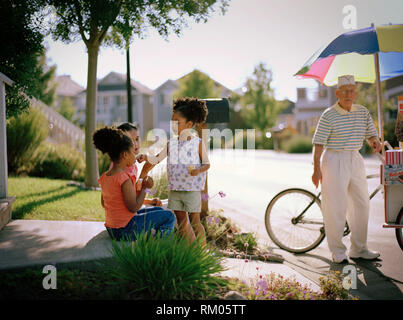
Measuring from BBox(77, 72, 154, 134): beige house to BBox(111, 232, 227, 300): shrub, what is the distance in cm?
4305

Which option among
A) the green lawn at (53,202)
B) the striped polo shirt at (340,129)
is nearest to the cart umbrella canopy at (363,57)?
the striped polo shirt at (340,129)

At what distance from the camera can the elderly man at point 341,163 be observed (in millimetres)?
4637

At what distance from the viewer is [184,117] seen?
3797 mm

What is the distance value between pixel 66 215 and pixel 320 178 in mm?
3574

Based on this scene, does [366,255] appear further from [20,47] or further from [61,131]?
[61,131]

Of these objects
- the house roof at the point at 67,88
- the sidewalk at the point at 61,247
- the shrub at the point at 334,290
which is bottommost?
the shrub at the point at 334,290

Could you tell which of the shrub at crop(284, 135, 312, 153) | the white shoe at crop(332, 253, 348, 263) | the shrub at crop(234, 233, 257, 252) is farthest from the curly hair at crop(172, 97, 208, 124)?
the shrub at crop(284, 135, 312, 153)

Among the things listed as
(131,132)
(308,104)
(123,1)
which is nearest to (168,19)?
(123,1)

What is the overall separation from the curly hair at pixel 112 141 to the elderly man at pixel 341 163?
2271 mm

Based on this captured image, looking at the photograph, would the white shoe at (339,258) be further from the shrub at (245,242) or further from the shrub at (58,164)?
the shrub at (58,164)

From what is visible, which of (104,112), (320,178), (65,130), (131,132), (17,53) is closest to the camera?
(131,132)

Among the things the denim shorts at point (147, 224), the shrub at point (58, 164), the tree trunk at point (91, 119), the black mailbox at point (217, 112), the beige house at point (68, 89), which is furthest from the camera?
the beige house at point (68, 89)

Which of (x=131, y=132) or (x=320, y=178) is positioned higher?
(x=131, y=132)

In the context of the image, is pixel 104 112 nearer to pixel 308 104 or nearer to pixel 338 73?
pixel 308 104
